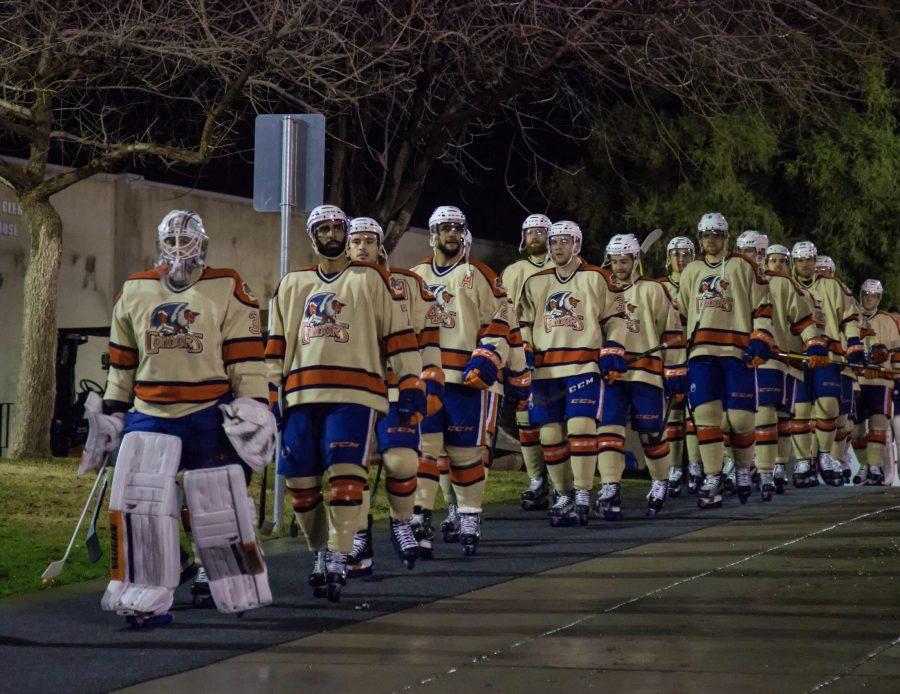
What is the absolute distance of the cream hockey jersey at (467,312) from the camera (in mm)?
11195

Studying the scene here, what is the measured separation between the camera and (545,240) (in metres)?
12.9

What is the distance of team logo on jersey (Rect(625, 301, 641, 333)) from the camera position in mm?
13719

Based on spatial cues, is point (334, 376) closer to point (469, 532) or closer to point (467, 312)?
point (469, 532)

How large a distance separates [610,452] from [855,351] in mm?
5590

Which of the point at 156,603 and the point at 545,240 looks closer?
the point at 156,603

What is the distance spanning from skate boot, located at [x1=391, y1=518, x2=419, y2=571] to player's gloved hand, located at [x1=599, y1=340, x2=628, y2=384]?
2912 millimetres

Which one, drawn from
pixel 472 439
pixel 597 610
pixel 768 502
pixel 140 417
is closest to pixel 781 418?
pixel 768 502

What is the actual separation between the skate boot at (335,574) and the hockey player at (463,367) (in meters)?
2.04

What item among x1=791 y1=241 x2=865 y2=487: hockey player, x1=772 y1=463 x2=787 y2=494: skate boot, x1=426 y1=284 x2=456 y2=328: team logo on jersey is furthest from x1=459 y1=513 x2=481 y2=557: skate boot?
x1=791 y1=241 x2=865 y2=487: hockey player

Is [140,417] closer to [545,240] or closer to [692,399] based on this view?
[545,240]

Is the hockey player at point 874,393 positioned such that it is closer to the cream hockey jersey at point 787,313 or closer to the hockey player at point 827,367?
the hockey player at point 827,367

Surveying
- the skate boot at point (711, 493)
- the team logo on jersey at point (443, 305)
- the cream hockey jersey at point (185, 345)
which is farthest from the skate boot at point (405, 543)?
the skate boot at point (711, 493)

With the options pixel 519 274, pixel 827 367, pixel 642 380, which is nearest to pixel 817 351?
pixel 827 367

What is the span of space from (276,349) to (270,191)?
323 cm
